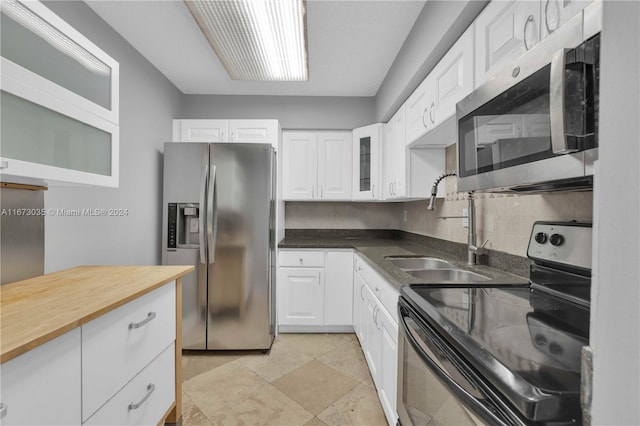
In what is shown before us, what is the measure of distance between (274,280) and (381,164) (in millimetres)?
1502

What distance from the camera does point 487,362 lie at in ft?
2.00

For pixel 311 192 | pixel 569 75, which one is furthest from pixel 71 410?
pixel 311 192

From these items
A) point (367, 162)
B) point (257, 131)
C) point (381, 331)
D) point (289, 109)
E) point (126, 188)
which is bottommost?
point (381, 331)

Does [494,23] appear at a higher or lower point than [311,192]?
higher

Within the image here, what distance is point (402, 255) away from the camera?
84.8 inches

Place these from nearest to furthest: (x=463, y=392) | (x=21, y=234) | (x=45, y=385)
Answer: (x=463, y=392)
(x=45, y=385)
(x=21, y=234)

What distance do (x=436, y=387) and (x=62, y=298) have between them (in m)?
1.33

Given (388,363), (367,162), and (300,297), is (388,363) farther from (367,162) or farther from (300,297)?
(367,162)

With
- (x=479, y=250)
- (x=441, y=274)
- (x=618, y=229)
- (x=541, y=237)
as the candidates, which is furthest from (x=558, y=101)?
(x=441, y=274)

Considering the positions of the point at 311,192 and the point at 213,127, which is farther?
the point at 311,192

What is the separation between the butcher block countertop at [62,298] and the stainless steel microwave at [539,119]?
55.4 inches

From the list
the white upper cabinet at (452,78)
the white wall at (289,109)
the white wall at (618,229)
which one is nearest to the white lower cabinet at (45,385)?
the white wall at (618,229)

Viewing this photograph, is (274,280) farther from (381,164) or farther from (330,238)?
(381,164)

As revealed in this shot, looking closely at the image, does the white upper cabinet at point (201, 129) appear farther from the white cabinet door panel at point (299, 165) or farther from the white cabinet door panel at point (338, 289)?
the white cabinet door panel at point (338, 289)
